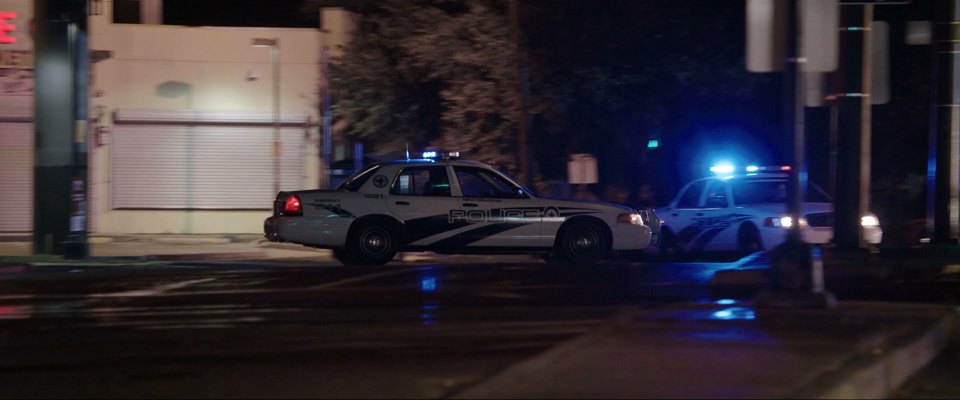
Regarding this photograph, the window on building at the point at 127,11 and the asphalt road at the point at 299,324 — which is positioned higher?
the window on building at the point at 127,11

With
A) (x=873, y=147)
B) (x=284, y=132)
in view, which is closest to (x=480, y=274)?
(x=284, y=132)

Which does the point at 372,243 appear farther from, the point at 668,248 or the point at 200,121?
the point at 200,121

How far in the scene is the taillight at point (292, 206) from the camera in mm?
14508

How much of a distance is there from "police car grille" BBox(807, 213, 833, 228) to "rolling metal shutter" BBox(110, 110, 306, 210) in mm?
12843

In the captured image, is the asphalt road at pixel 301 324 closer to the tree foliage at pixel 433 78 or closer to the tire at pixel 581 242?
the tire at pixel 581 242

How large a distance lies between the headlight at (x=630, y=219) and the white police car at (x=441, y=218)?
1 cm

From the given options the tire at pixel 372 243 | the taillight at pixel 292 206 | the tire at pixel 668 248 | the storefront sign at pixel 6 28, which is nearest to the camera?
the taillight at pixel 292 206

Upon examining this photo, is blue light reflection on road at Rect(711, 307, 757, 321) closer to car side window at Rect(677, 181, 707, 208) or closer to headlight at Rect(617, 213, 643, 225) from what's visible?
headlight at Rect(617, 213, 643, 225)

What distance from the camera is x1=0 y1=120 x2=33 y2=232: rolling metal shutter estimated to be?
24859mm

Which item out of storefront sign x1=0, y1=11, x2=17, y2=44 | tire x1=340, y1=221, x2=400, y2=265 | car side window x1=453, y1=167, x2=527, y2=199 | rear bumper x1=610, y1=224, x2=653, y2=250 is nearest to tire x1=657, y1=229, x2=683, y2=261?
rear bumper x1=610, y1=224, x2=653, y2=250

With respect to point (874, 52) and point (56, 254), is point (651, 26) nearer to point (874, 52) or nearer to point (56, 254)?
point (874, 52)

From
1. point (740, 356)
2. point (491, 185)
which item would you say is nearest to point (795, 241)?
point (740, 356)

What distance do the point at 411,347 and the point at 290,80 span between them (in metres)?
19.2

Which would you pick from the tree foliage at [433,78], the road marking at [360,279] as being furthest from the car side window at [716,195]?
the road marking at [360,279]
